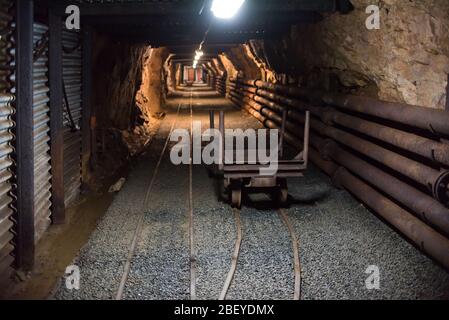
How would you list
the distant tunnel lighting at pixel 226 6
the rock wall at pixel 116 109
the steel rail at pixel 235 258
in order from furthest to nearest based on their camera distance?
1. the rock wall at pixel 116 109
2. the distant tunnel lighting at pixel 226 6
3. the steel rail at pixel 235 258

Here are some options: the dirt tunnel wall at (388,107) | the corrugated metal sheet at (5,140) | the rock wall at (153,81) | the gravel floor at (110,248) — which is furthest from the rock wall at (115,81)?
the rock wall at (153,81)

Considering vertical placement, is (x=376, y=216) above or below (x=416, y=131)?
below

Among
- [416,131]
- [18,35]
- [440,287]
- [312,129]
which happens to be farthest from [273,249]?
[312,129]

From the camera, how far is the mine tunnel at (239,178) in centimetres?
572

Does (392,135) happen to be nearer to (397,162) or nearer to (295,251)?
(397,162)

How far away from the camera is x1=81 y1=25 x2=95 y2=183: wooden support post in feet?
32.2

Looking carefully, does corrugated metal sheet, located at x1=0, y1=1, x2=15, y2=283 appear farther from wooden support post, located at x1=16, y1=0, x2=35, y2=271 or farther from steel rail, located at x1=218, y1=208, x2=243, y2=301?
steel rail, located at x1=218, y1=208, x2=243, y2=301

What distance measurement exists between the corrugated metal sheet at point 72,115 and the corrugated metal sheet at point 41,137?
1014 millimetres

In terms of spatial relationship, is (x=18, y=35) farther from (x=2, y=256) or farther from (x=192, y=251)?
(x=192, y=251)

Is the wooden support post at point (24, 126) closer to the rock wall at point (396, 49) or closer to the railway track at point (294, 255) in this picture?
the railway track at point (294, 255)

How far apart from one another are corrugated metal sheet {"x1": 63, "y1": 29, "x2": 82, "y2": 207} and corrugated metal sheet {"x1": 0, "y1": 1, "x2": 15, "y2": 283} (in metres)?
2.89

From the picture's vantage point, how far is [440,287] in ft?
17.9

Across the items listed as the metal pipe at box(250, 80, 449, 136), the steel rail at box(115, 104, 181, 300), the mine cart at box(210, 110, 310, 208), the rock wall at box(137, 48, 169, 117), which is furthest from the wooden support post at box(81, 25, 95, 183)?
the rock wall at box(137, 48, 169, 117)
